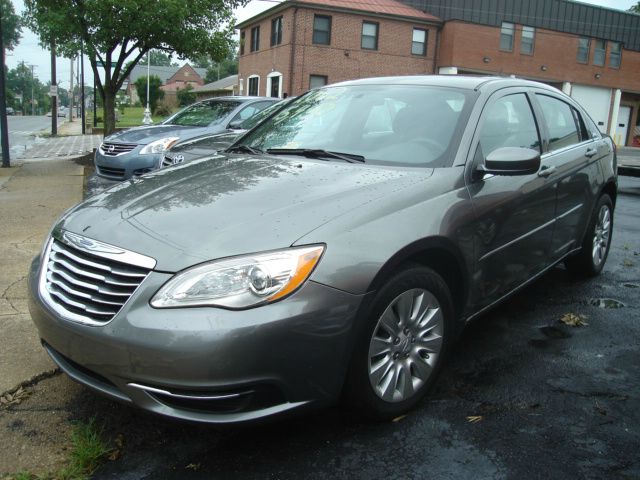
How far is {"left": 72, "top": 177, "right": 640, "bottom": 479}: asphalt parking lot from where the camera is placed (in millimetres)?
2482

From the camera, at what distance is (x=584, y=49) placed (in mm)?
35031

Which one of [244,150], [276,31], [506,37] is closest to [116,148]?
[244,150]

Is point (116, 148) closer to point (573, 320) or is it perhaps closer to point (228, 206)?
point (228, 206)

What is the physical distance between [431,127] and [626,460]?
194 centimetres

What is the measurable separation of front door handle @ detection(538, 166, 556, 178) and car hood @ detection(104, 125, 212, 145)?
581cm

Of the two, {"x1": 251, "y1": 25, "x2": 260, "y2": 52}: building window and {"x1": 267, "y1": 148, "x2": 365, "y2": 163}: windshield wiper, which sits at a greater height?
{"x1": 251, "y1": 25, "x2": 260, "y2": 52}: building window

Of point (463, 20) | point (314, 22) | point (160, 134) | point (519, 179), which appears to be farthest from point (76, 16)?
point (463, 20)

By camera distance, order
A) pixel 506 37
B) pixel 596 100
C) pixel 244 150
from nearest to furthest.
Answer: pixel 244 150
pixel 506 37
pixel 596 100

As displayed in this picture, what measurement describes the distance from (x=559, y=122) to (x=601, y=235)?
1.31 m

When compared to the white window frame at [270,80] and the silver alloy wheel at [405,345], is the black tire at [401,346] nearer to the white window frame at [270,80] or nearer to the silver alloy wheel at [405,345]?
the silver alloy wheel at [405,345]

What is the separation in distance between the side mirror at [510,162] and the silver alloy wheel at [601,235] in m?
2.14

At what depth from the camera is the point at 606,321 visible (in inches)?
167

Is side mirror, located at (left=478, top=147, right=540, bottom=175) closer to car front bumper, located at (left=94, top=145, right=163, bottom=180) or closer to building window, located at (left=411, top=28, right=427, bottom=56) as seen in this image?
car front bumper, located at (left=94, top=145, right=163, bottom=180)

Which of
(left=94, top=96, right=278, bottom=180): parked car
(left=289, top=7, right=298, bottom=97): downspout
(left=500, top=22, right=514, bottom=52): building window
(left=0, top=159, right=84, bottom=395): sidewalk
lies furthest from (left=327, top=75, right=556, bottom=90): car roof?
(left=500, top=22, right=514, bottom=52): building window
